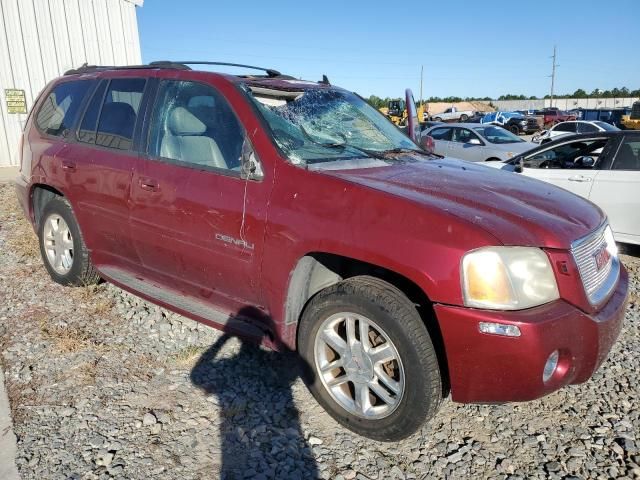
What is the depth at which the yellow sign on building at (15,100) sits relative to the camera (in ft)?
40.8

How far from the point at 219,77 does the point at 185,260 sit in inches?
47.0

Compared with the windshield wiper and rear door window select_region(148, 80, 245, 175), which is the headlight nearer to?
the windshield wiper

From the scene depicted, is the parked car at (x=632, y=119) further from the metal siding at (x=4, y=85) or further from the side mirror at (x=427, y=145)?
the side mirror at (x=427, y=145)

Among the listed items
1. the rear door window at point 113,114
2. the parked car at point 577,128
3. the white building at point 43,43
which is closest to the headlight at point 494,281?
the rear door window at point 113,114

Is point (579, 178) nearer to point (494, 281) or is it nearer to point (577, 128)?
point (494, 281)

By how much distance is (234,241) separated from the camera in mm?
2949

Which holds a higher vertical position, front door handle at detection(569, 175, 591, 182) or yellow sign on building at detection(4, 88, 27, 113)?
yellow sign on building at detection(4, 88, 27, 113)

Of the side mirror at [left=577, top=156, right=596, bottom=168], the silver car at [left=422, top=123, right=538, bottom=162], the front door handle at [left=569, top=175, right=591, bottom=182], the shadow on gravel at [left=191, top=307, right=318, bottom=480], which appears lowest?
the shadow on gravel at [left=191, top=307, right=318, bottom=480]

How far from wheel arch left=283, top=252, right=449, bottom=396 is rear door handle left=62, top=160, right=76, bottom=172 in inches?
91.6

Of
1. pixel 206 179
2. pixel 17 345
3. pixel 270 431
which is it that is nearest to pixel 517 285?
pixel 270 431

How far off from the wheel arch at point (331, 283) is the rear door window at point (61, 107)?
269cm

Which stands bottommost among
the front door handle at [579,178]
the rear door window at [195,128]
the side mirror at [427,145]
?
the front door handle at [579,178]

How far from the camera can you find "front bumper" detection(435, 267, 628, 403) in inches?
86.5

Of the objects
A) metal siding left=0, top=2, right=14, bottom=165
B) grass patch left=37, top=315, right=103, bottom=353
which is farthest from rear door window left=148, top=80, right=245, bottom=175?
metal siding left=0, top=2, right=14, bottom=165
